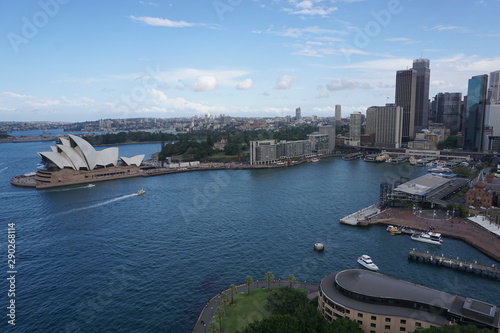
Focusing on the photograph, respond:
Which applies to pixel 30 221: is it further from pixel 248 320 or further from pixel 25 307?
pixel 248 320

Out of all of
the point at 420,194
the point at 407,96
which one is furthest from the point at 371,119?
the point at 420,194

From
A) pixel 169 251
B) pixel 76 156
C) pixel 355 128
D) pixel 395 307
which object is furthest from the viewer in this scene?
pixel 355 128

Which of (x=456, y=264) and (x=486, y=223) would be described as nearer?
(x=456, y=264)

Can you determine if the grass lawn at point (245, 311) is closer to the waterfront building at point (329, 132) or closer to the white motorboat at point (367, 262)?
the white motorboat at point (367, 262)

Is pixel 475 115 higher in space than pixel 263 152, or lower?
higher

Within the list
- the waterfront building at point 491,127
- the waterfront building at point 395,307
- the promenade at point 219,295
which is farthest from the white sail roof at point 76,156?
the waterfront building at point 491,127

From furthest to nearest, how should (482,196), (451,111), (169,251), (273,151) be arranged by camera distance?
(451,111)
(273,151)
(482,196)
(169,251)

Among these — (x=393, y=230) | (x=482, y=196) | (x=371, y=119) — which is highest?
(x=371, y=119)

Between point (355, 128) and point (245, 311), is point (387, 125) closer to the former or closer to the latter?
point (355, 128)
